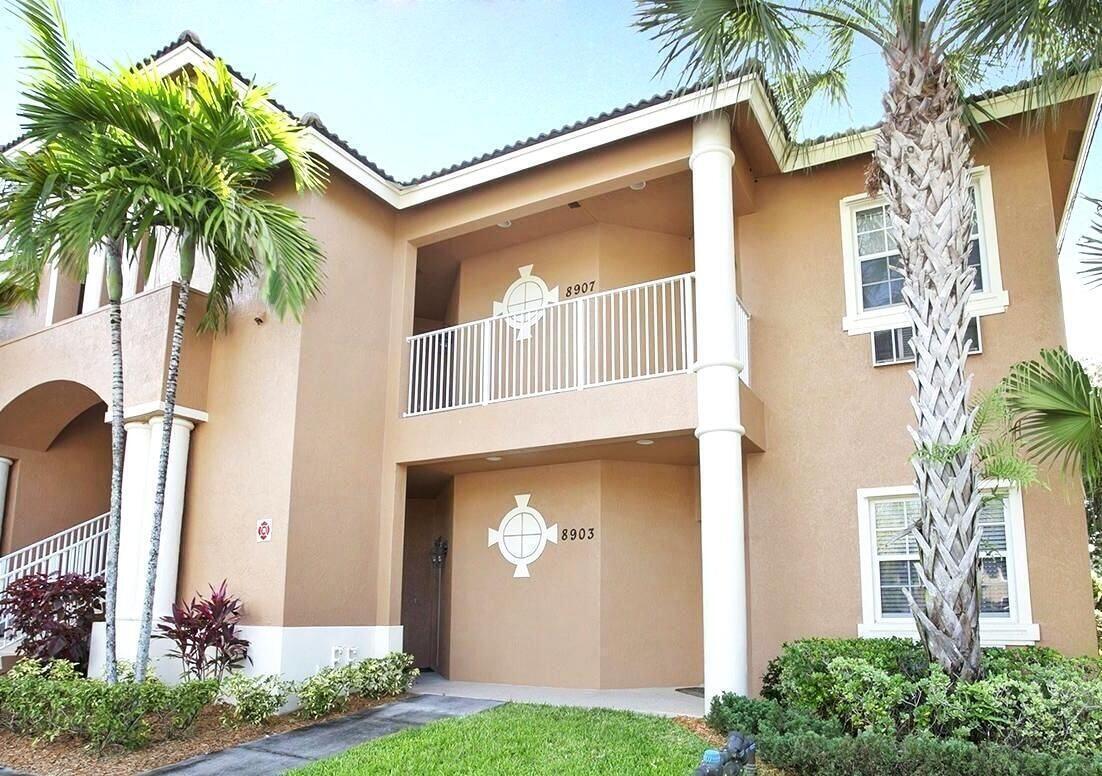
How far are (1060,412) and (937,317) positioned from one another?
177 cm

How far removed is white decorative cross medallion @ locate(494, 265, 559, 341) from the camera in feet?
42.4

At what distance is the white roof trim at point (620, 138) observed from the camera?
31.9 ft

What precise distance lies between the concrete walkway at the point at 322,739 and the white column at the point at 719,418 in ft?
9.33

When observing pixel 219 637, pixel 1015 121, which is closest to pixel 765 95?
pixel 1015 121

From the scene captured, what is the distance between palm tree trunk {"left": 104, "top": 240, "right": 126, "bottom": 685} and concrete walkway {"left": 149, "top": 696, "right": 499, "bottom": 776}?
169 centimetres

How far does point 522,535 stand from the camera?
12508 millimetres

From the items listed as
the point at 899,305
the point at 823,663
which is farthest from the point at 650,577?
the point at 899,305

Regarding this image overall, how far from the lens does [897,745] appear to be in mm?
6531

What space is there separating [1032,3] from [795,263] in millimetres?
3889

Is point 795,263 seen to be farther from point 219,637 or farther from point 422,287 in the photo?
point 219,637

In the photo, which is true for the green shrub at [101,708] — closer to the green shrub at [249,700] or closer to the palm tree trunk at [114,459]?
the green shrub at [249,700]

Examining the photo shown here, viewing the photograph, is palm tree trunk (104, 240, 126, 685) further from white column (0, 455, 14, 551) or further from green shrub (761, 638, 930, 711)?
green shrub (761, 638, 930, 711)

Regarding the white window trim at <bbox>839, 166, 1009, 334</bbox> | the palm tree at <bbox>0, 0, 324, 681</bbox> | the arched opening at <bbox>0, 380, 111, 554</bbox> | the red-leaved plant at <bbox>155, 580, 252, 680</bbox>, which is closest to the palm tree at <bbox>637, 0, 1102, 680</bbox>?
the white window trim at <bbox>839, 166, 1009, 334</bbox>

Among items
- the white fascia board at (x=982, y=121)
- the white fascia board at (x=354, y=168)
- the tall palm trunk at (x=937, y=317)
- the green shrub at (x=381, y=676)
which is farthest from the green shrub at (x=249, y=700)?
the white fascia board at (x=982, y=121)
